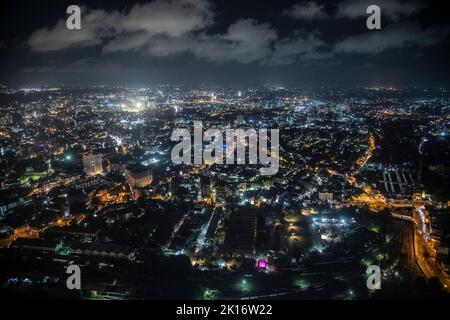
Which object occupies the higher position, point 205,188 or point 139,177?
point 139,177

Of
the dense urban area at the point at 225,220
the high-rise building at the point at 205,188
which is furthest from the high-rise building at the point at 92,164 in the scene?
the high-rise building at the point at 205,188

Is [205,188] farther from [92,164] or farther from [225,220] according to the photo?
[92,164]

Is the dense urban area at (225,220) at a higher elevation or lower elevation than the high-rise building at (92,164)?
lower

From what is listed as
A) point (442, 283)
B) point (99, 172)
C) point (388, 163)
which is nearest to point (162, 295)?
point (442, 283)

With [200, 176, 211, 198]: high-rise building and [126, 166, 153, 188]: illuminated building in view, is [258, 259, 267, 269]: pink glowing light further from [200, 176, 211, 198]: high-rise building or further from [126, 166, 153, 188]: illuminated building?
[126, 166, 153, 188]: illuminated building

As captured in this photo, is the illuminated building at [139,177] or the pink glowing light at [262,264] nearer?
the pink glowing light at [262,264]

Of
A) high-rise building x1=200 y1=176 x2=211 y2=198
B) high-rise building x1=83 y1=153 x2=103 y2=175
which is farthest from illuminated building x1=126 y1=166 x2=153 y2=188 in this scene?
high-rise building x1=200 y1=176 x2=211 y2=198

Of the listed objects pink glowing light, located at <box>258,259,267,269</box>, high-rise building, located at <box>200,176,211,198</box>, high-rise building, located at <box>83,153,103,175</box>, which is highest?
high-rise building, located at <box>83,153,103,175</box>

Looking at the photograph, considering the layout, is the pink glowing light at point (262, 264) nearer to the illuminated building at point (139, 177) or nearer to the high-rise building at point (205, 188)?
the high-rise building at point (205, 188)

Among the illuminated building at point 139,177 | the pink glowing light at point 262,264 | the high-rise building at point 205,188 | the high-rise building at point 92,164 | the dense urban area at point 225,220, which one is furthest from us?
the high-rise building at point 92,164

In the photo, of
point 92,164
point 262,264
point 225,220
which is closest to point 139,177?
point 92,164
